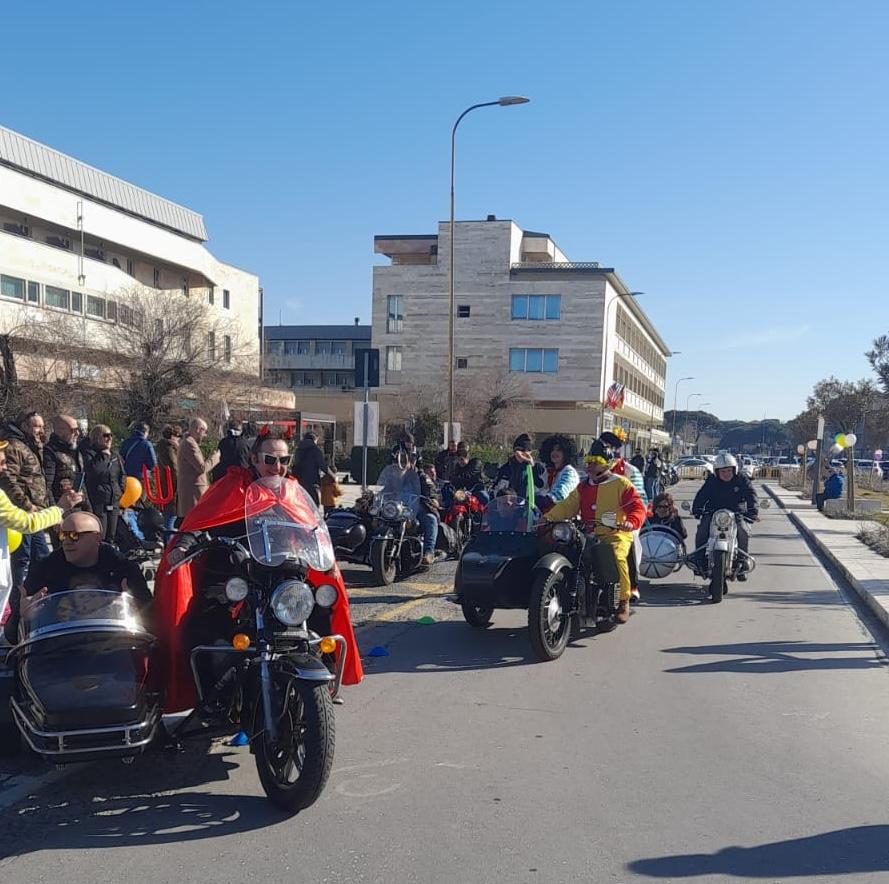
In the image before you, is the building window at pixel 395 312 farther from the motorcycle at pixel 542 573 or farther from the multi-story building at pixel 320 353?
the motorcycle at pixel 542 573

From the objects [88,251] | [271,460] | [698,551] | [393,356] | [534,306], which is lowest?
[698,551]

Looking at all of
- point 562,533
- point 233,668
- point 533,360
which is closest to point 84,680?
point 233,668

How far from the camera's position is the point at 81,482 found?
10867mm

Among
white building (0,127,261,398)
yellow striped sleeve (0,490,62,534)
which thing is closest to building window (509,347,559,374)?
white building (0,127,261,398)

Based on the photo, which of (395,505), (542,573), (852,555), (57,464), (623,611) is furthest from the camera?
(852,555)

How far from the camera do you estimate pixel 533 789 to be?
4.75 meters

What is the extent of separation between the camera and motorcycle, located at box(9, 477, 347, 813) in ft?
13.9

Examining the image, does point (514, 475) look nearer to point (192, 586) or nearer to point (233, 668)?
point (192, 586)

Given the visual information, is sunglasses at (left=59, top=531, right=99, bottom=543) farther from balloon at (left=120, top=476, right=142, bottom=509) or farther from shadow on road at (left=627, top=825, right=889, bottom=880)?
balloon at (left=120, top=476, right=142, bottom=509)

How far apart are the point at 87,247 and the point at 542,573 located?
3832 cm

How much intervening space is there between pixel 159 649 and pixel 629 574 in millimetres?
5043

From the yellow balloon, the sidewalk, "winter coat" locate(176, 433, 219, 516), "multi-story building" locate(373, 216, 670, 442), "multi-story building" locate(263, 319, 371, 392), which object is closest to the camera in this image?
the yellow balloon

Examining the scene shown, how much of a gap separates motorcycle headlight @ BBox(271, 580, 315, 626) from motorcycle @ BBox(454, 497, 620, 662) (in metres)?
3.16

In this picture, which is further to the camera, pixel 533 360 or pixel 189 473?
pixel 533 360
